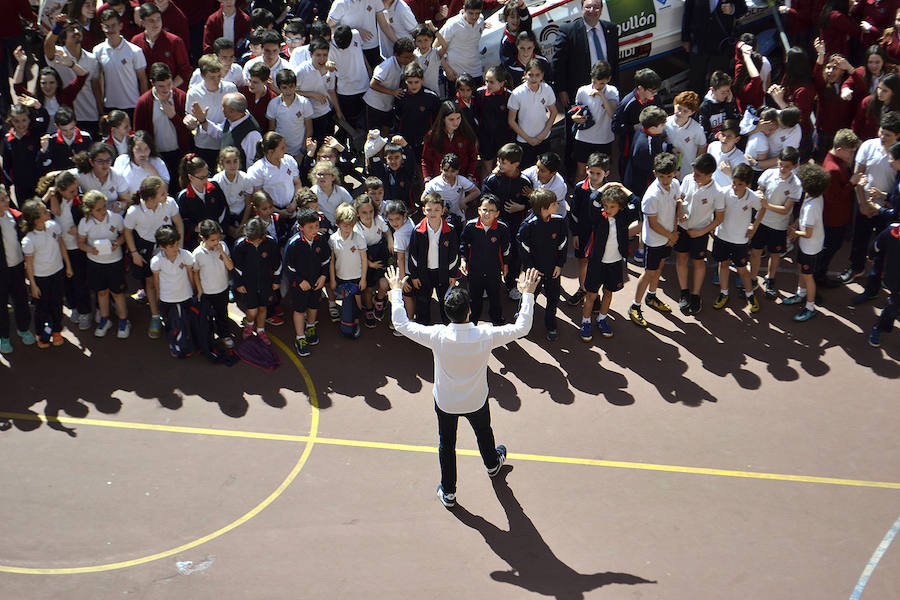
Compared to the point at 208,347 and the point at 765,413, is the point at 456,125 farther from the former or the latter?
the point at 765,413

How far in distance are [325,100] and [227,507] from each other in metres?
6.07

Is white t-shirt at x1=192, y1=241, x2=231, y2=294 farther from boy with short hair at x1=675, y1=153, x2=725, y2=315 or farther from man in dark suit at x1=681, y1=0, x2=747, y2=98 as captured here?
man in dark suit at x1=681, y1=0, x2=747, y2=98

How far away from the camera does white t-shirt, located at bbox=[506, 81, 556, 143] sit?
12.4 meters

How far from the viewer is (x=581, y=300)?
11.8 m

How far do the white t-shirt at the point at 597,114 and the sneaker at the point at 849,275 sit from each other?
338 cm

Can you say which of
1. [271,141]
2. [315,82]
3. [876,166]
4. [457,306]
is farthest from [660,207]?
[315,82]

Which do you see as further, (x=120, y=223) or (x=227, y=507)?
(x=120, y=223)

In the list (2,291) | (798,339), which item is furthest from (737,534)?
(2,291)

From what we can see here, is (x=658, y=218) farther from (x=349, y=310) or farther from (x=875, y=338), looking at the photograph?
(x=349, y=310)

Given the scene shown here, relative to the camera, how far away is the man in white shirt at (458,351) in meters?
8.16

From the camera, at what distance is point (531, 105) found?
12461 millimetres

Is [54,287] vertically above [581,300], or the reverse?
[54,287]

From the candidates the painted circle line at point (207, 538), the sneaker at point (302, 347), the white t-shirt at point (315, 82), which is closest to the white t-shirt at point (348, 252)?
the sneaker at point (302, 347)

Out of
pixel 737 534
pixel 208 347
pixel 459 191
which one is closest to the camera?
pixel 737 534
